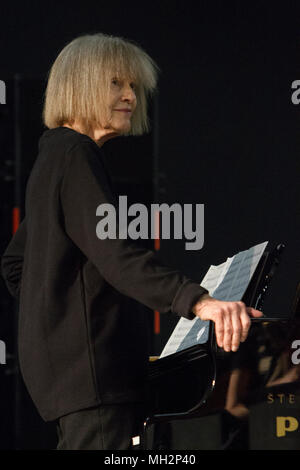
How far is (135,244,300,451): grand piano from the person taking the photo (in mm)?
1769

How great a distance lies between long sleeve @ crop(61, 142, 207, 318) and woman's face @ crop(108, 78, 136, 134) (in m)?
0.16

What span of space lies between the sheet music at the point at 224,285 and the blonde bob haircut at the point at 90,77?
1.46ft

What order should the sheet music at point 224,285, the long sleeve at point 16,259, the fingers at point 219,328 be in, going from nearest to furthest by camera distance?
the fingers at point 219,328 < the sheet music at point 224,285 < the long sleeve at point 16,259

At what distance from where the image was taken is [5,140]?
3961mm

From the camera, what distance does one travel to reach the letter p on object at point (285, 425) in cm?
176

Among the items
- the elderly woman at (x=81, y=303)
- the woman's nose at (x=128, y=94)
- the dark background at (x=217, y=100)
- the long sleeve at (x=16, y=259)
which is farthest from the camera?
the dark background at (x=217, y=100)

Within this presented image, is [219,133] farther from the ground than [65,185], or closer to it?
farther from the ground

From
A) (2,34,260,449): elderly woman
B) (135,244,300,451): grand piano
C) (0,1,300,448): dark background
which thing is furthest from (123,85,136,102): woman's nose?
(0,1,300,448): dark background

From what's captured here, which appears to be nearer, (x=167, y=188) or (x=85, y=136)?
(x=85, y=136)

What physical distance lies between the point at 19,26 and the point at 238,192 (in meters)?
1.45

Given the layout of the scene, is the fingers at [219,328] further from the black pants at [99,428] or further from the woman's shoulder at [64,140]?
the woman's shoulder at [64,140]

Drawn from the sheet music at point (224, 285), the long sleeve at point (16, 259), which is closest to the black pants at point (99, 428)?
the sheet music at point (224, 285)

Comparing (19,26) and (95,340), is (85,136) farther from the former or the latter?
(19,26)
